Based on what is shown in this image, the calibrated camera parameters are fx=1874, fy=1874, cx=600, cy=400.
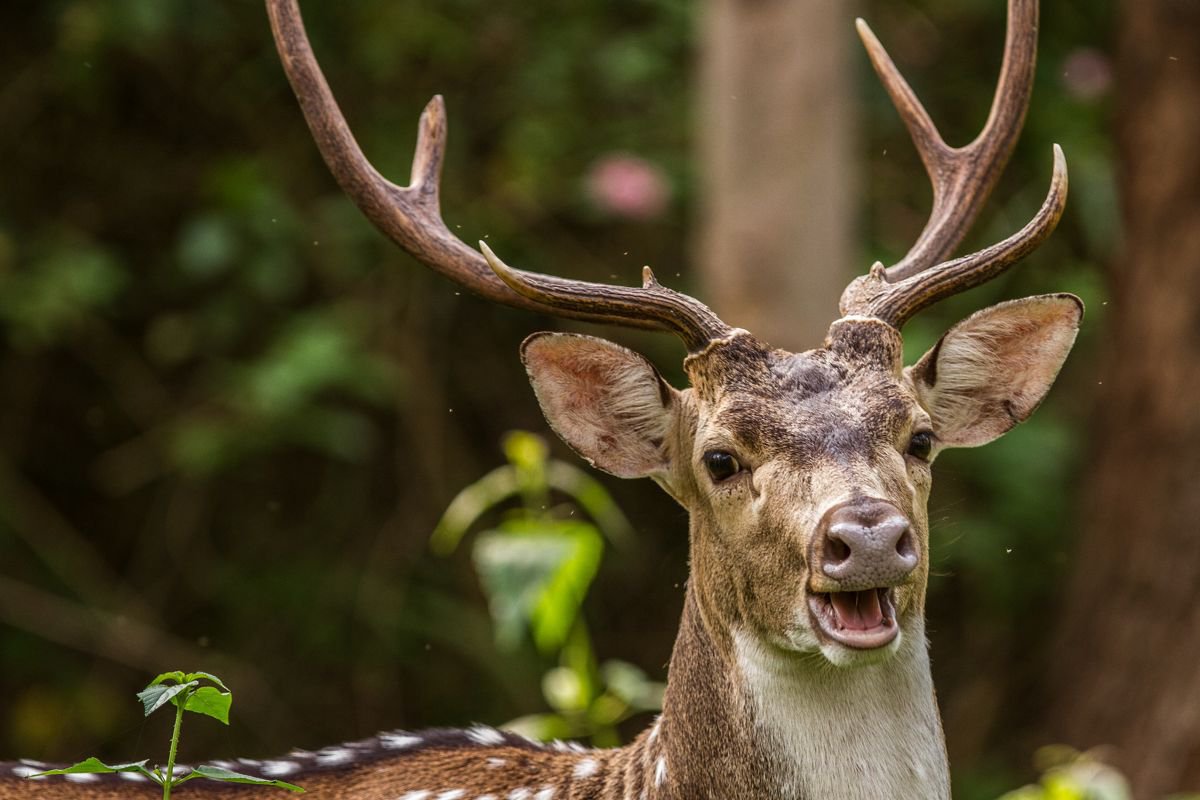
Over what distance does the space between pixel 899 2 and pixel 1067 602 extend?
9.91ft

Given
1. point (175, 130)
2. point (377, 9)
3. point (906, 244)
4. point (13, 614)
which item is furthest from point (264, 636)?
point (906, 244)

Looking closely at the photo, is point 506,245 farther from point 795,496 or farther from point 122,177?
point 795,496

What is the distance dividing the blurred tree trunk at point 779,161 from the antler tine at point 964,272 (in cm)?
376

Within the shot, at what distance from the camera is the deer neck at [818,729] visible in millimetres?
3150

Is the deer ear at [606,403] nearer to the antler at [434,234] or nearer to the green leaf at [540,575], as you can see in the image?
the antler at [434,234]

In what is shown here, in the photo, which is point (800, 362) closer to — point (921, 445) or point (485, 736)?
point (921, 445)

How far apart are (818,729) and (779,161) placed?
439cm

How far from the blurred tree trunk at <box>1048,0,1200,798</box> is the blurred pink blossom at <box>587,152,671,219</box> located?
75.7 inches

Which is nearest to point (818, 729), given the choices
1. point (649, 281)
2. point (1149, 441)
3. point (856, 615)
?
point (856, 615)

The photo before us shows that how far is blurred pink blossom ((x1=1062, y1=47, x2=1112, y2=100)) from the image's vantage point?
8094 mm

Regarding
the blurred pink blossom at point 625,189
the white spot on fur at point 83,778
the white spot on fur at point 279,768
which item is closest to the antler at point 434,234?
the white spot on fur at point 279,768

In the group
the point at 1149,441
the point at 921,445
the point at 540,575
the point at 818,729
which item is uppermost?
the point at 1149,441

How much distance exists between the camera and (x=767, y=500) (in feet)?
10.3

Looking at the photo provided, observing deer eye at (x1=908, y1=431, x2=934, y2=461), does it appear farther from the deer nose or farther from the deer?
the deer nose
